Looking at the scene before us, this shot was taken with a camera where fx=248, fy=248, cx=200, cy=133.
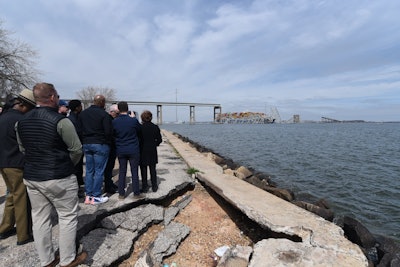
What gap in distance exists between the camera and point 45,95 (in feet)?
8.77

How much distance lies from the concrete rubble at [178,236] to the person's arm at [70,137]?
1468 mm

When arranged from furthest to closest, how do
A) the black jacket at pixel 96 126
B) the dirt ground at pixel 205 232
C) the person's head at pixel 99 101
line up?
1. the person's head at pixel 99 101
2. the black jacket at pixel 96 126
3. the dirt ground at pixel 205 232

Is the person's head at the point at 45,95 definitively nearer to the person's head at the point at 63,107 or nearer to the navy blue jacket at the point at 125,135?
the navy blue jacket at the point at 125,135

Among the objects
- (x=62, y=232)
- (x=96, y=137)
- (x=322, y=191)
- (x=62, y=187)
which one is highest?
(x=96, y=137)

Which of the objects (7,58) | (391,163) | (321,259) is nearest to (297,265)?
(321,259)

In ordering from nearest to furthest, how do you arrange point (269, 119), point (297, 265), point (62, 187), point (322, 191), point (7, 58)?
point (62, 187) → point (297, 265) → point (322, 191) → point (7, 58) → point (269, 119)

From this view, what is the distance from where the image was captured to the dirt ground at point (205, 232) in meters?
3.78

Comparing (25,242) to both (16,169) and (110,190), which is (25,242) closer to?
(16,169)

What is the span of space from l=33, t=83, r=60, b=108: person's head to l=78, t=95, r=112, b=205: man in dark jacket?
76.4 inches

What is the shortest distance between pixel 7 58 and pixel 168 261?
75.4ft

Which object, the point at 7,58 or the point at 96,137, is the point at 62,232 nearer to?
the point at 96,137

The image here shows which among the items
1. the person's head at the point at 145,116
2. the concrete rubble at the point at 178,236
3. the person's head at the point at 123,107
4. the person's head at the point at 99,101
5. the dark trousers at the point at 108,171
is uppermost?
the person's head at the point at 99,101

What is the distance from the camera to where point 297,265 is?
300 cm

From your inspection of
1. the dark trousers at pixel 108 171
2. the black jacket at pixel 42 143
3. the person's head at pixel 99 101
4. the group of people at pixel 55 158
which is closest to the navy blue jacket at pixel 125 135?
the group of people at pixel 55 158
